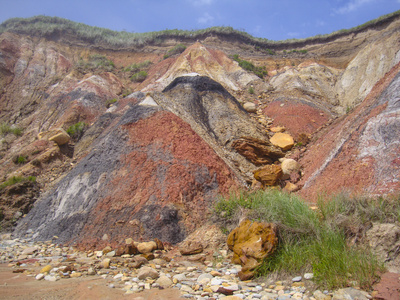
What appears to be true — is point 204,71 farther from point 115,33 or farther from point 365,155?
point 115,33

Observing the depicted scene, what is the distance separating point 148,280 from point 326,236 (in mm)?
2915

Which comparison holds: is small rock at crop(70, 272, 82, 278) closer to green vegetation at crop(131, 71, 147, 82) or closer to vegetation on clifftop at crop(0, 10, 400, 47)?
green vegetation at crop(131, 71, 147, 82)

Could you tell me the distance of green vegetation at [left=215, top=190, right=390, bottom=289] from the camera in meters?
3.90

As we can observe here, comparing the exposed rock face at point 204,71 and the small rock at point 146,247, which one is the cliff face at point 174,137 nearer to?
the exposed rock face at point 204,71

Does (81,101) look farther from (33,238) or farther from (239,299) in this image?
(239,299)

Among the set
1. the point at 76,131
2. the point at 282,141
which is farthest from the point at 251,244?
the point at 76,131

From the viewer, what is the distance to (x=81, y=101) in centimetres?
1769

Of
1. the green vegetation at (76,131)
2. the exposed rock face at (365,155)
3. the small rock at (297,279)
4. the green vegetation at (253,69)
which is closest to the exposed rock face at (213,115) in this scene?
the exposed rock face at (365,155)

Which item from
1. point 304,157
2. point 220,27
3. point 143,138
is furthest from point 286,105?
point 220,27

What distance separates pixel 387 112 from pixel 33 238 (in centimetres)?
1018

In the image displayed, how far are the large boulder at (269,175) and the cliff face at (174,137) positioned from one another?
1.86ft

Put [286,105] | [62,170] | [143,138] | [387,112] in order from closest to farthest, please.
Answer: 1. [387,112]
2. [143,138]
3. [62,170]
4. [286,105]

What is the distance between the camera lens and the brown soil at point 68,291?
3.75 m

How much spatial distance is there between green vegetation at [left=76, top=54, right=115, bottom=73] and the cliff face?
307 millimetres
